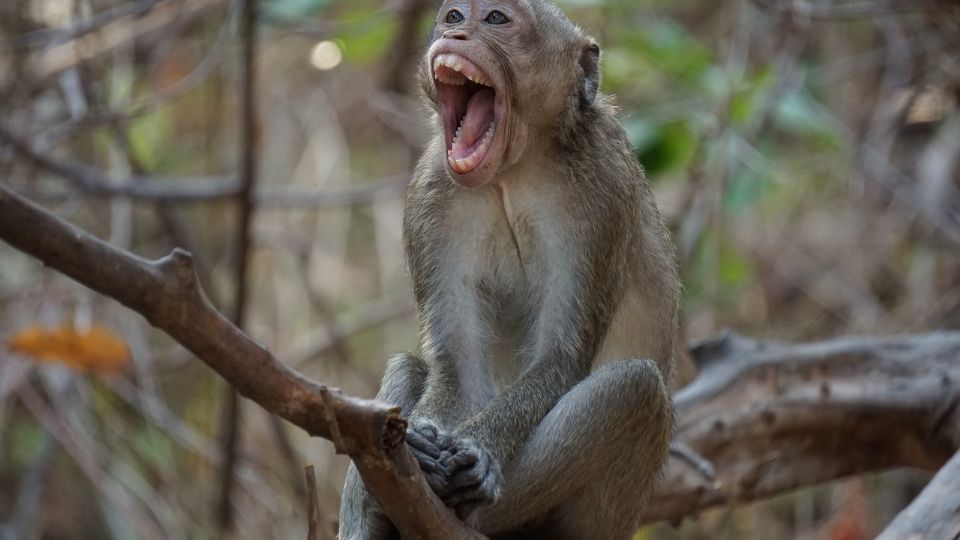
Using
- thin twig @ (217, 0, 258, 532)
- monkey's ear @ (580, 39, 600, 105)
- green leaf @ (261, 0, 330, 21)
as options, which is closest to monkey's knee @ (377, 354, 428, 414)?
monkey's ear @ (580, 39, 600, 105)

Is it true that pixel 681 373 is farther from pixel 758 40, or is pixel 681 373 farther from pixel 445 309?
pixel 445 309

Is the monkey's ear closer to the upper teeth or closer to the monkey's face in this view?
the monkey's face

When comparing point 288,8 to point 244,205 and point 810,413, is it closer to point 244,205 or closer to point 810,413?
point 244,205

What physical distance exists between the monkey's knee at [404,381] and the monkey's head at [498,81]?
2.32 feet

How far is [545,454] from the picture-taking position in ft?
13.8

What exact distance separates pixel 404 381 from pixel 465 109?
3.33 ft

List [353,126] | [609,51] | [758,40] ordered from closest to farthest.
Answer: [609,51], [758,40], [353,126]

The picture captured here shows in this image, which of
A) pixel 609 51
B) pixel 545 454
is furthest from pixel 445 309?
pixel 609 51

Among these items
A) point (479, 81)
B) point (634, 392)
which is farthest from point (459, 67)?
point (634, 392)

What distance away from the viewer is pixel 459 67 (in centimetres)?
447

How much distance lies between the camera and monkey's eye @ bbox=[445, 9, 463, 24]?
4.67 metres

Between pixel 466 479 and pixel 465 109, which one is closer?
pixel 466 479

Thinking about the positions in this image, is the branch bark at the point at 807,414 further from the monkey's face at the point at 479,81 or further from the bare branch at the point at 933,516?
the monkey's face at the point at 479,81

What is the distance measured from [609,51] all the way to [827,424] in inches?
115
